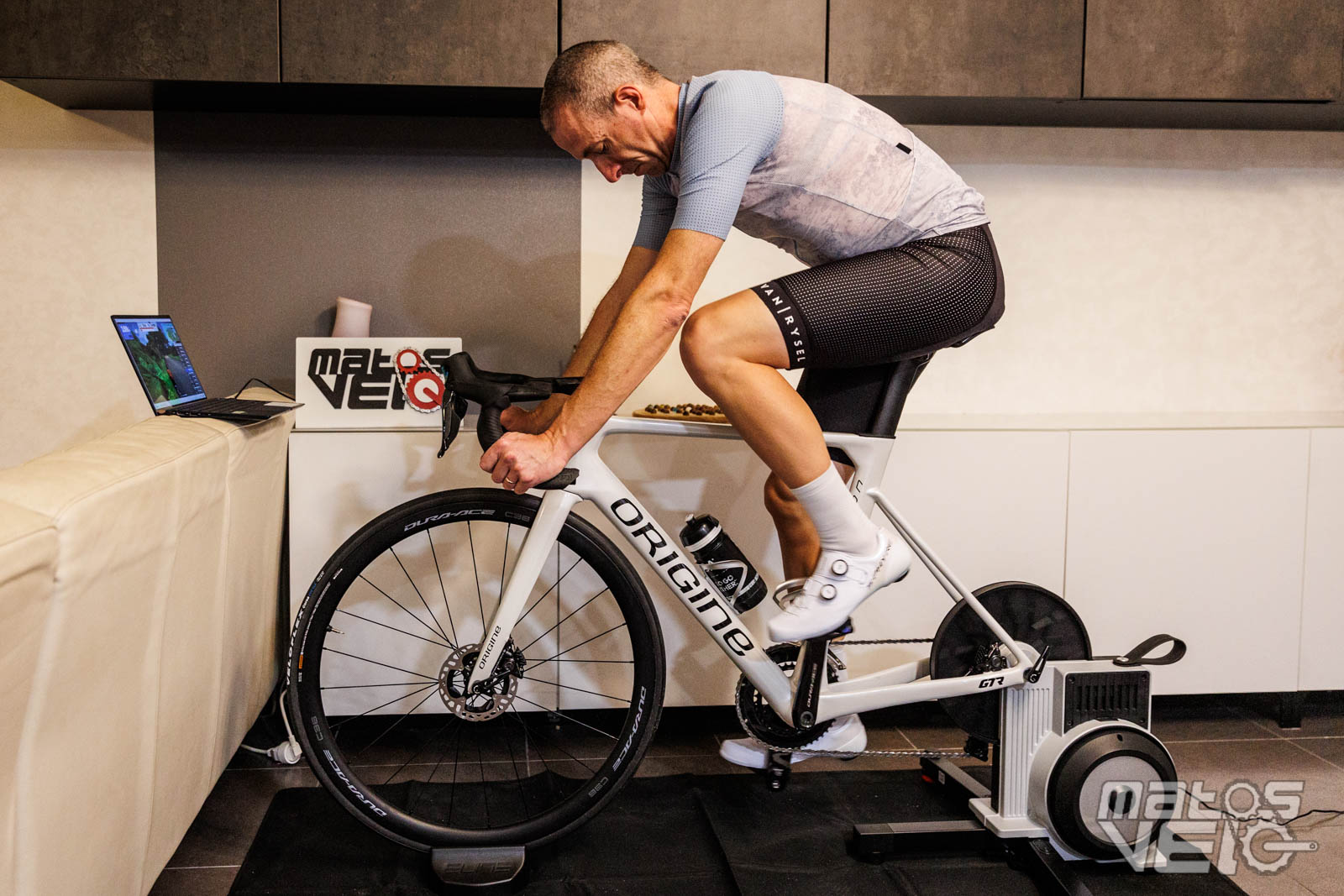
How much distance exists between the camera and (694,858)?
171 cm

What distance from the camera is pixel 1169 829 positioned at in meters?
1.80

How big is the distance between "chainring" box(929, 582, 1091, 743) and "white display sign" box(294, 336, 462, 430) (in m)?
1.19

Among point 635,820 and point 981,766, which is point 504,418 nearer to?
point 635,820

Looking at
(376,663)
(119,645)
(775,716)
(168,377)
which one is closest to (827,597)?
(775,716)

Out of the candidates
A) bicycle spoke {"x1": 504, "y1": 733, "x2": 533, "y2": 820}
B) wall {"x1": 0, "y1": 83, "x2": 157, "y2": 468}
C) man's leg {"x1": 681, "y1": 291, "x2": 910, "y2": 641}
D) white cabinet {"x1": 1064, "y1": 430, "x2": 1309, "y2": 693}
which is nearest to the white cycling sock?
man's leg {"x1": 681, "y1": 291, "x2": 910, "y2": 641}

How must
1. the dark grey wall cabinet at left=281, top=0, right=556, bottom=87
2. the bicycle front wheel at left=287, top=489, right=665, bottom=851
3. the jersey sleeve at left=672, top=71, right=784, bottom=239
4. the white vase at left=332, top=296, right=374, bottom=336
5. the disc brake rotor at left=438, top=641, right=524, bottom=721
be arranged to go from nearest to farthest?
the jersey sleeve at left=672, top=71, right=784, bottom=239 → the disc brake rotor at left=438, top=641, right=524, bottom=721 → the bicycle front wheel at left=287, top=489, right=665, bottom=851 → the dark grey wall cabinet at left=281, top=0, right=556, bottom=87 → the white vase at left=332, top=296, right=374, bottom=336

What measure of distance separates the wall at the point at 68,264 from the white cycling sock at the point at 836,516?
1875 millimetres

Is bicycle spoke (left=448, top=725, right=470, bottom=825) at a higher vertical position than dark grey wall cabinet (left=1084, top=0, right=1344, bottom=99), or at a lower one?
lower

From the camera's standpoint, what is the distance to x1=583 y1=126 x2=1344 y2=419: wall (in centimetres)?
266

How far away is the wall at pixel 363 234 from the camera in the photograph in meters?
2.47

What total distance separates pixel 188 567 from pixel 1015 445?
171 centimetres

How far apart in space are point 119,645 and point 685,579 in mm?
866

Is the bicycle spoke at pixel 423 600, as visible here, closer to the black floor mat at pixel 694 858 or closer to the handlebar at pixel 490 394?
the black floor mat at pixel 694 858

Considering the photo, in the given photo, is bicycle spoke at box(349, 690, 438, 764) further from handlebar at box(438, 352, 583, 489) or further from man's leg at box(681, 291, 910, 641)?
man's leg at box(681, 291, 910, 641)
